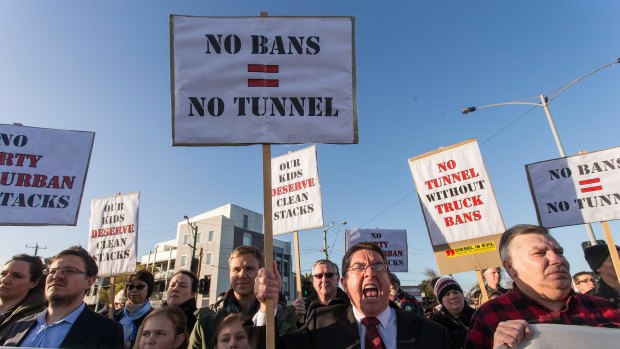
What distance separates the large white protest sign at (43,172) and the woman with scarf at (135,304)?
3.66 feet

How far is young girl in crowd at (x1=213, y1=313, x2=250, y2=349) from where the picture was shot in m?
2.55

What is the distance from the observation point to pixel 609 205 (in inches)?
190

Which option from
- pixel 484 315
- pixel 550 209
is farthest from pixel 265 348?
pixel 550 209

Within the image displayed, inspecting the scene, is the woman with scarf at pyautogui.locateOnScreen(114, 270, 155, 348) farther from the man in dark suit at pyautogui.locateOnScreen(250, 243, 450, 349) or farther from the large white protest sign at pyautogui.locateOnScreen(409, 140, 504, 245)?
the large white protest sign at pyautogui.locateOnScreen(409, 140, 504, 245)

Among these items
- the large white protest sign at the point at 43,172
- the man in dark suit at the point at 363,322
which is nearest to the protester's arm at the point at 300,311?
the man in dark suit at the point at 363,322

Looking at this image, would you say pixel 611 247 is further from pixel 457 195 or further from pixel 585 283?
pixel 457 195

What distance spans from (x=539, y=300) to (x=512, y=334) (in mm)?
679

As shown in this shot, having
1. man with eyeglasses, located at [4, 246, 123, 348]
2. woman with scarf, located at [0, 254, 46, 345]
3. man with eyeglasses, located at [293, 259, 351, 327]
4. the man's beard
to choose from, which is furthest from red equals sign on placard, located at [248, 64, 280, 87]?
woman with scarf, located at [0, 254, 46, 345]

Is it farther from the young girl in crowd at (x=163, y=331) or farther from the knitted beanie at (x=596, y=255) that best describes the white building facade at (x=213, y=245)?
Answer: the young girl in crowd at (x=163, y=331)

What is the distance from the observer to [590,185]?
5.04 m

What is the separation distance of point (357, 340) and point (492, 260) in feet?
11.0

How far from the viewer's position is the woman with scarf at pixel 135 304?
13.9ft

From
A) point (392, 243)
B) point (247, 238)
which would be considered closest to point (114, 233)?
point (392, 243)

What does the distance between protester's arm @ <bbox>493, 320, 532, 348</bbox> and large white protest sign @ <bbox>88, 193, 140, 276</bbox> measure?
21.2 feet
